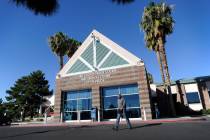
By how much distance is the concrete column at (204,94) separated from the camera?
935 inches

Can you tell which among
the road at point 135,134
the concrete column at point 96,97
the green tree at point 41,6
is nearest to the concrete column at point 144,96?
the concrete column at point 96,97

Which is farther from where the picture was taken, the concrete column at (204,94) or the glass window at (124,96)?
the concrete column at (204,94)

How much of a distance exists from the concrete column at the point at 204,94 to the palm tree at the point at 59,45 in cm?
2198

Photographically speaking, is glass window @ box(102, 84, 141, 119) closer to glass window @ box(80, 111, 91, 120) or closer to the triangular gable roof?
glass window @ box(80, 111, 91, 120)

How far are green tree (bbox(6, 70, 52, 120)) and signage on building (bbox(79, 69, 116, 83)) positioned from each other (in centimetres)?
2271

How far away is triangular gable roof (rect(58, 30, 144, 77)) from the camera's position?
18.9 m

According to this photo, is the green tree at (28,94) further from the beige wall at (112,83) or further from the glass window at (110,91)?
the glass window at (110,91)

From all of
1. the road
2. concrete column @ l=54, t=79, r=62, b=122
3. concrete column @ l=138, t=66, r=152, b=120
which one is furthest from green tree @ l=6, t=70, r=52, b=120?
the road

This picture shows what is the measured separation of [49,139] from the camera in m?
6.09

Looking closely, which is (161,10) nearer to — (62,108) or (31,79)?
(62,108)

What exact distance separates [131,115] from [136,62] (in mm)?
4846

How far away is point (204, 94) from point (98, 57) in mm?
13893

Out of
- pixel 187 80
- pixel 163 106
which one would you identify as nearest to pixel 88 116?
pixel 163 106

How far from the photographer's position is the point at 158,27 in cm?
2308
